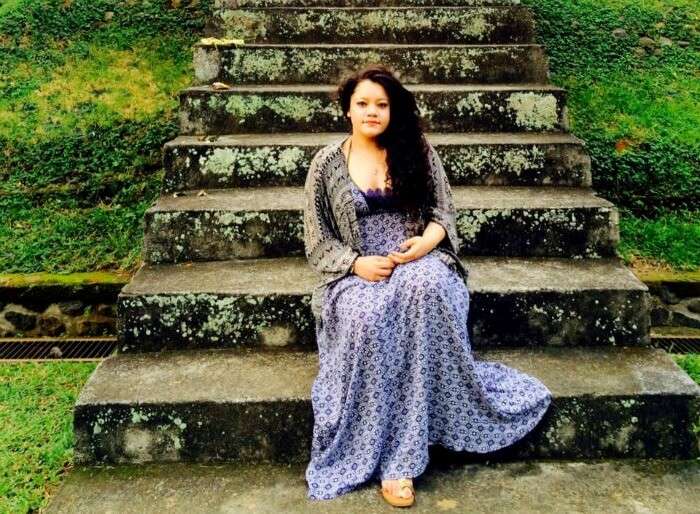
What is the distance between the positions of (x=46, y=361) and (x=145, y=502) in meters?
1.54

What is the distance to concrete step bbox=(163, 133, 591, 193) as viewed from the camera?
3.58m

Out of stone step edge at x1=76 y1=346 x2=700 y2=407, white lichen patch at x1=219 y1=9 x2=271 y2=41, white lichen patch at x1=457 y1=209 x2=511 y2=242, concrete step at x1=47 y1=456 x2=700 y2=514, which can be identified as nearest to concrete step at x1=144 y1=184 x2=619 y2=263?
white lichen patch at x1=457 y1=209 x2=511 y2=242

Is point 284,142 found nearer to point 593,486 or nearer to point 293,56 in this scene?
point 293,56

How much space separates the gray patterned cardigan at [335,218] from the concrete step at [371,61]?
1.74 meters

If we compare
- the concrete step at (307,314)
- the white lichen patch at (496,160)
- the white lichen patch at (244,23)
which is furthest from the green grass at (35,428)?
the white lichen patch at (244,23)

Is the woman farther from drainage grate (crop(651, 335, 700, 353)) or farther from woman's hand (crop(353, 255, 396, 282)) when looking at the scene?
drainage grate (crop(651, 335, 700, 353))

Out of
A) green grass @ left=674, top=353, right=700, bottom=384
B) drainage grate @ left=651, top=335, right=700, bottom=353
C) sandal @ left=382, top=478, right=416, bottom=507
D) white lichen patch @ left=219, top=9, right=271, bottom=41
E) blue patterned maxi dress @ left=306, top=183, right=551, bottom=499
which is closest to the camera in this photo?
sandal @ left=382, top=478, right=416, bottom=507

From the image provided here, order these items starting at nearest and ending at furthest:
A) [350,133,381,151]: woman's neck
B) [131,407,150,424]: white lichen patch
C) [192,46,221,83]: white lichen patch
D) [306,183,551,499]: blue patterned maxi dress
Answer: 1. [306,183,551,499]: blue patterned maxi dress
2. [131,407,150,424]: white lichen patch
3. [350,133,381,151]: woman's neck
4. [192,46,221,83]: white lichen patch

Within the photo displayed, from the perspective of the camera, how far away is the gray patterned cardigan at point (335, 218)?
102 inches

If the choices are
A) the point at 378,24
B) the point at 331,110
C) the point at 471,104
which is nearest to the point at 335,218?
the point at 331,110

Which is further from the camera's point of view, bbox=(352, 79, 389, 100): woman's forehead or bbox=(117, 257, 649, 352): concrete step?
bbox=(117, 257, 649, 352): concrete step

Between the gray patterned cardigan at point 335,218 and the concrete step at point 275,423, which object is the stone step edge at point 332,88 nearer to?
the gray patterned cardigan at point 335,218

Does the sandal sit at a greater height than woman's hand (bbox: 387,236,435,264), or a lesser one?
lesser

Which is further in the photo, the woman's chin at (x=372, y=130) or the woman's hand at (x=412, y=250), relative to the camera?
the woman's chin at (x=372, y=130)
